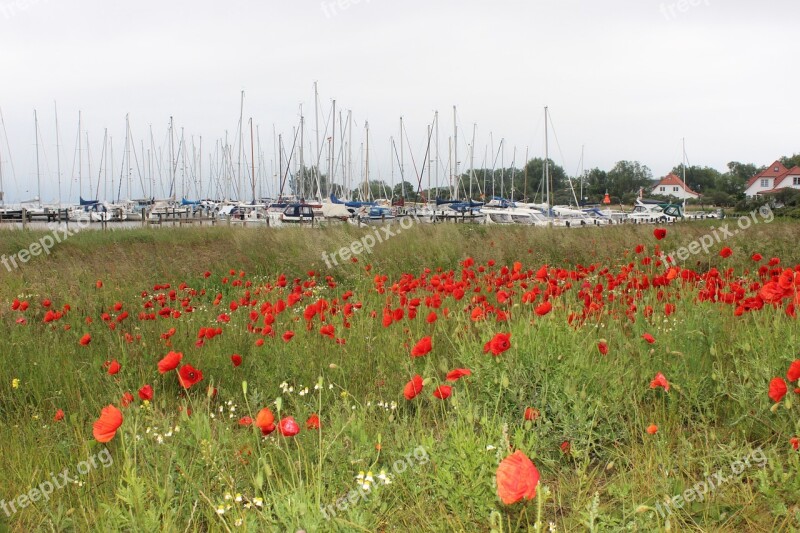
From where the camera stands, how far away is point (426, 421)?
3531 millimetres

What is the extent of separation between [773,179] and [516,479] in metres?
81.2

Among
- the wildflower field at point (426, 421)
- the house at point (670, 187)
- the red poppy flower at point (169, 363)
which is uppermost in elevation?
the house at point (670, 187)

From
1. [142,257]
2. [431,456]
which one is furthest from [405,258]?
[431,456]

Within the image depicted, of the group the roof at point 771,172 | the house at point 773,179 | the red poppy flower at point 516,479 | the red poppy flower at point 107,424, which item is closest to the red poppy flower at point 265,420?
the red poppy flower at point 107,424

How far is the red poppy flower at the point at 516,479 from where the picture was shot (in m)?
1.64

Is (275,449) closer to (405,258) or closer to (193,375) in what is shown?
(193,375)

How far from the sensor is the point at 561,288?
4.57m

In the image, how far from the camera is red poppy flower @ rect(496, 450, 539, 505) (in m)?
1.64

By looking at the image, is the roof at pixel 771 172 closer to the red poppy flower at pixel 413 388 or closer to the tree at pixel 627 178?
the tree at pixel 627 178

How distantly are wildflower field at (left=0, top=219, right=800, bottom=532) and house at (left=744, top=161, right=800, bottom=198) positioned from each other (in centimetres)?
7285

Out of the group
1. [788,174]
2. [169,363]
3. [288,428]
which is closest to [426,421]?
[169,363]

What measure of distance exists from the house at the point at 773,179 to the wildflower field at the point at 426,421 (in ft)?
239

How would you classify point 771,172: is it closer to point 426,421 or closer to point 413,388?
point 426,421

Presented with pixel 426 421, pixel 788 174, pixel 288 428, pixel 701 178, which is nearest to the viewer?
pixel 288 428
